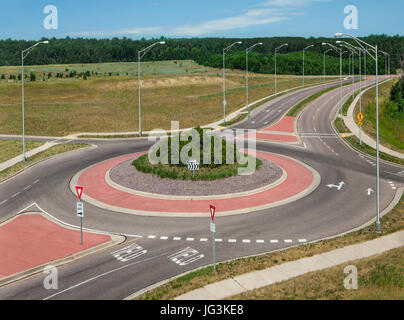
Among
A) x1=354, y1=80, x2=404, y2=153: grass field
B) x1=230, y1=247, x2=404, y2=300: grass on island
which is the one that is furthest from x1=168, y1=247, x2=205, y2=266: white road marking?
x1=354, y1=80, x2=404, y2=153: grass field

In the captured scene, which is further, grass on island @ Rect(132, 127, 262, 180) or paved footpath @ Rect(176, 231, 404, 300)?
grass on island @ Rect(132, 127, 262, 180)

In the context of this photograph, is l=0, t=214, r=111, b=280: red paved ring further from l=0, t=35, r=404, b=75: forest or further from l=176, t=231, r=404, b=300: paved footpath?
l=0, t=35, r=404, b=75: forest

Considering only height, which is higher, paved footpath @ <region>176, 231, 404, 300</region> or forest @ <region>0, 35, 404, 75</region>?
forest @ <region>0, 35, 404, 75</region>

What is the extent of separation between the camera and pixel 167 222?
2203 cm

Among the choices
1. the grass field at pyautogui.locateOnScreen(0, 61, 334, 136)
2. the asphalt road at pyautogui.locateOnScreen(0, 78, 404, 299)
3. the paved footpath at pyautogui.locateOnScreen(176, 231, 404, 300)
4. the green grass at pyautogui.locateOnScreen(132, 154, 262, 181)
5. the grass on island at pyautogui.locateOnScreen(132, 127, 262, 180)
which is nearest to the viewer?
the paved footpath at pyautogui.locateOnScreen(176, 231, 404, 300)

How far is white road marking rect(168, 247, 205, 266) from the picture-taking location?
17484 mm

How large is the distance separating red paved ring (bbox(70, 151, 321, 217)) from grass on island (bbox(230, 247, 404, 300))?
840 cm

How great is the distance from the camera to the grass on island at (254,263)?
48.1ft

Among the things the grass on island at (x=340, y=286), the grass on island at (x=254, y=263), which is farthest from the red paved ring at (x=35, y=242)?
the grass on island at (x=340, y=286)

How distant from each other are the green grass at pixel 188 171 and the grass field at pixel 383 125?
19.7 meters

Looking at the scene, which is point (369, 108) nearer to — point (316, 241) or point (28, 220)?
point (316, 241)

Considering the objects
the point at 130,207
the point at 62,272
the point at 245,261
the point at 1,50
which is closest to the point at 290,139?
the point at 130,207

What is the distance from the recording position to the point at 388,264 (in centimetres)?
1588
